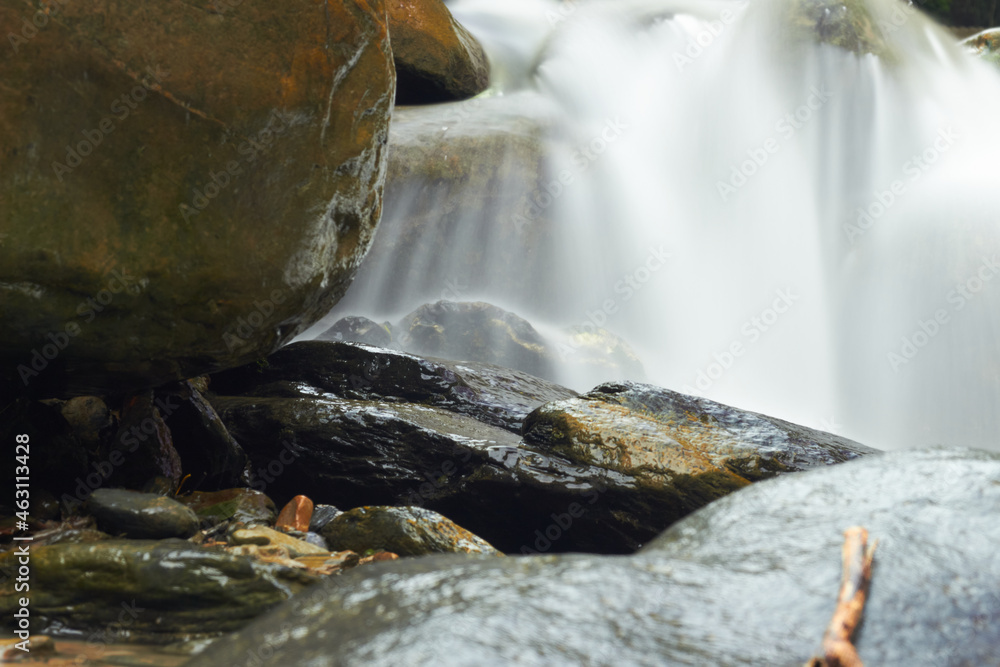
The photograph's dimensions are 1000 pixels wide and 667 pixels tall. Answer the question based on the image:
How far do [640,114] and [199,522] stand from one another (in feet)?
37.7

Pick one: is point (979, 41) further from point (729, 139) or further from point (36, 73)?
point (36, 73)

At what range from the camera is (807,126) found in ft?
42.3

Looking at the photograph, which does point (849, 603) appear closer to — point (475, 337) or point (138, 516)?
point (138, 516)

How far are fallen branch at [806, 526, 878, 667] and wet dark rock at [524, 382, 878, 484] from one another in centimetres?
207

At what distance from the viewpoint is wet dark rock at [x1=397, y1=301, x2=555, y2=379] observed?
8258 millimetres

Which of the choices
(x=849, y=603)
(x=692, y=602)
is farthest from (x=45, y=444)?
(x=849, y=603)

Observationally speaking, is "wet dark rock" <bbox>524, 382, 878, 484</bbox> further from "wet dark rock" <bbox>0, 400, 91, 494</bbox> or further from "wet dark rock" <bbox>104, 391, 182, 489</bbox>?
"wet dark rock" <bbox>0, 400, 91, 494</bbox>

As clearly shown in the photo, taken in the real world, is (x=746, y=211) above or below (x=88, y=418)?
above

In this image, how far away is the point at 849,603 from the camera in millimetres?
1648

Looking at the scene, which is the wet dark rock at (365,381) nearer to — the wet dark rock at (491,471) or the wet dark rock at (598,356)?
the wet dark rock at (491,471)

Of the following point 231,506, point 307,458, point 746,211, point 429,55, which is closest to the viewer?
point 231,506

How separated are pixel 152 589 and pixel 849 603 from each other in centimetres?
212

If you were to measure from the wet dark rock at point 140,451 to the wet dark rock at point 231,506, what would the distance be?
0.20 metres

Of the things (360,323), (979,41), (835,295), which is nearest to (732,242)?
(835,295)
